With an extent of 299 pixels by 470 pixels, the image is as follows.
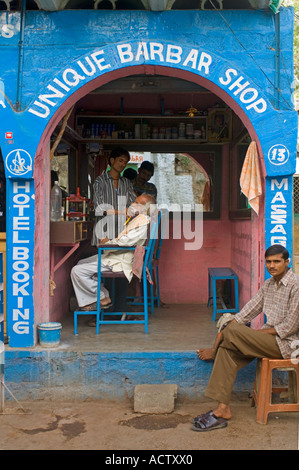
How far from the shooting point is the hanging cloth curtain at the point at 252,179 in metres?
4.25

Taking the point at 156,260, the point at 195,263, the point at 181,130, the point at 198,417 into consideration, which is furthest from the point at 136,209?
the point at 198,417

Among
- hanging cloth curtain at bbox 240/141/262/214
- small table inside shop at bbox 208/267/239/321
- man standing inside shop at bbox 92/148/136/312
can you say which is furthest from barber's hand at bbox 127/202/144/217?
hanging cloth curtain at bbox 240/141/262/214

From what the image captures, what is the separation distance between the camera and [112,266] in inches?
193

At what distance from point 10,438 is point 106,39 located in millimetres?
3079

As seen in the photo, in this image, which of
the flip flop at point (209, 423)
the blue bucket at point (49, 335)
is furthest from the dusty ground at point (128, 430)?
the blue bucket at point (49, 335)

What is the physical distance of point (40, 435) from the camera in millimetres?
3498

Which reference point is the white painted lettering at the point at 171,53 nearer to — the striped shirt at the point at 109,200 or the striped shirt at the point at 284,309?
the striped shirt at the point at 109,200

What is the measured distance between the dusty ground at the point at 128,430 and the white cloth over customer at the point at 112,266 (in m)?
1.10

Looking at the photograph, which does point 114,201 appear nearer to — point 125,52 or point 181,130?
point 181,130

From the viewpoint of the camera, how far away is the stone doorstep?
3.88 m

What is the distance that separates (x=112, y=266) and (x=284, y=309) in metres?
1.81

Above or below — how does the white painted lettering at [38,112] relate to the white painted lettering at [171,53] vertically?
below

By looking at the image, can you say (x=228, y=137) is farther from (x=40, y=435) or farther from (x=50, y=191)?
(x=40, y=435)

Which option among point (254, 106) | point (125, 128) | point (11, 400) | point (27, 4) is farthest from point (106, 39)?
point (11, 400)
